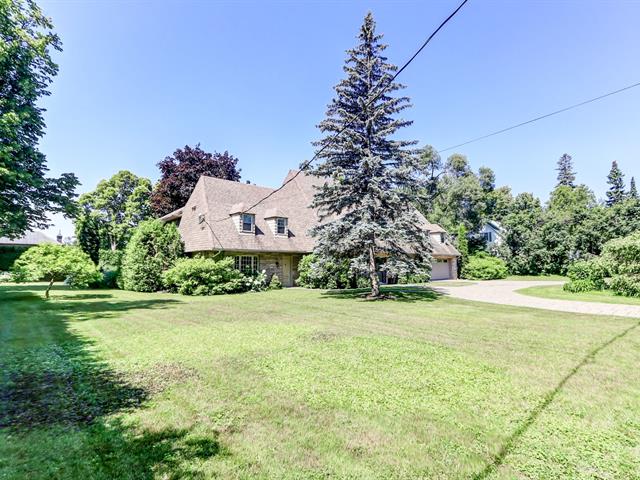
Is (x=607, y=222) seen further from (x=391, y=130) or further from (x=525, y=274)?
(x=391, y=130)

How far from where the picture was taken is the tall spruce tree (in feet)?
46.9

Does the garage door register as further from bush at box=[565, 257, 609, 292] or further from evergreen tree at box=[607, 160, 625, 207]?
evergreen tree at box=[607, 160, 625, 207]

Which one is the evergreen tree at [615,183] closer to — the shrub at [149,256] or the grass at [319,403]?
the grass at [319,403]

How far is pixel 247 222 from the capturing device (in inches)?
789

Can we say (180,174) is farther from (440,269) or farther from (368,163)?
(440,269)

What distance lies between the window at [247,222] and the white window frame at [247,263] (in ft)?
5.67

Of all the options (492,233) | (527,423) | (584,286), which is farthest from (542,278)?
(527,423)

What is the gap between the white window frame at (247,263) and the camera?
19.6 m

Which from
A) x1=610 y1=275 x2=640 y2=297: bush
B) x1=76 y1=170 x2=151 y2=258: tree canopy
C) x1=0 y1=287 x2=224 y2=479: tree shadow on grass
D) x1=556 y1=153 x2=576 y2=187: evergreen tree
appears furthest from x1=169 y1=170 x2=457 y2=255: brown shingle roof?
x1=556 y1=153 x2=576 y2=187: evergreen tree

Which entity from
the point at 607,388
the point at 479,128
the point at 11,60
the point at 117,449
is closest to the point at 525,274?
the point at 479,128

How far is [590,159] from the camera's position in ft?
50.7

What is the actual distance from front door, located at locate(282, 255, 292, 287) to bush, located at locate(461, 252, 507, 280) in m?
19.8

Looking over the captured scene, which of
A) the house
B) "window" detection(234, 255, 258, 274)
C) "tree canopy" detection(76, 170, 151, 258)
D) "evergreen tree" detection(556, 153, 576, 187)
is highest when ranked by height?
"evergreen tree" detection(556, 153, 576, 187)

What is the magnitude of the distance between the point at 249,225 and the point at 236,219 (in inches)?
35.2
